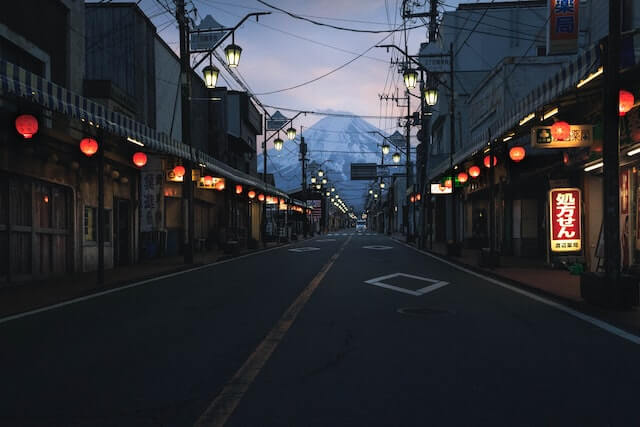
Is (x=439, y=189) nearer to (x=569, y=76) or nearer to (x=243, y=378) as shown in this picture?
(x=569, y=76)

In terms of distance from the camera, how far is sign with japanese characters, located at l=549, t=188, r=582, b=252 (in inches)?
588

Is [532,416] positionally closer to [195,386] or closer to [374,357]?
[374,357]

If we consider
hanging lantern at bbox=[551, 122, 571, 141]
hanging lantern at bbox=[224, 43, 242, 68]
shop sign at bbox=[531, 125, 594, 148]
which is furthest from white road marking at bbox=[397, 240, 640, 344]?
hanging lantern at bbox=[224, 43, 242, 68]

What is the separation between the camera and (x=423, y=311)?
28.7 ft

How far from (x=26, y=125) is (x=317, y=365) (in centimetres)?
945

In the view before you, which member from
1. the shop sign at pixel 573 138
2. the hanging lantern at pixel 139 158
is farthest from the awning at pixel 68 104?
the shop sign at pixel 573 138

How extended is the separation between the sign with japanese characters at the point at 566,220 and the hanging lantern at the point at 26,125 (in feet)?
42.6

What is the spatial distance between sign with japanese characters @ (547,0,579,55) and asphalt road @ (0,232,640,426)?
25.2ft

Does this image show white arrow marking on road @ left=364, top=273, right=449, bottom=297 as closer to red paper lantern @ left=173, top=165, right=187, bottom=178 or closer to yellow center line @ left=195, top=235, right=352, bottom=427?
yellow center line @ left=195, top=235, right=352, bottom=427

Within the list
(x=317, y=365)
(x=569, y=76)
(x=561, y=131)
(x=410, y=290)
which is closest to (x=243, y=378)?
(x=317, y=365)

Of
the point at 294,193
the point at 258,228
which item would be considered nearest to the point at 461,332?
the point at 258,228

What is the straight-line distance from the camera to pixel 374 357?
5727 mm

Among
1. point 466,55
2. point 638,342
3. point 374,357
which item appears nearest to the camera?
point 374,357

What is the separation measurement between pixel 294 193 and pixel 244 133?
2199 cm
